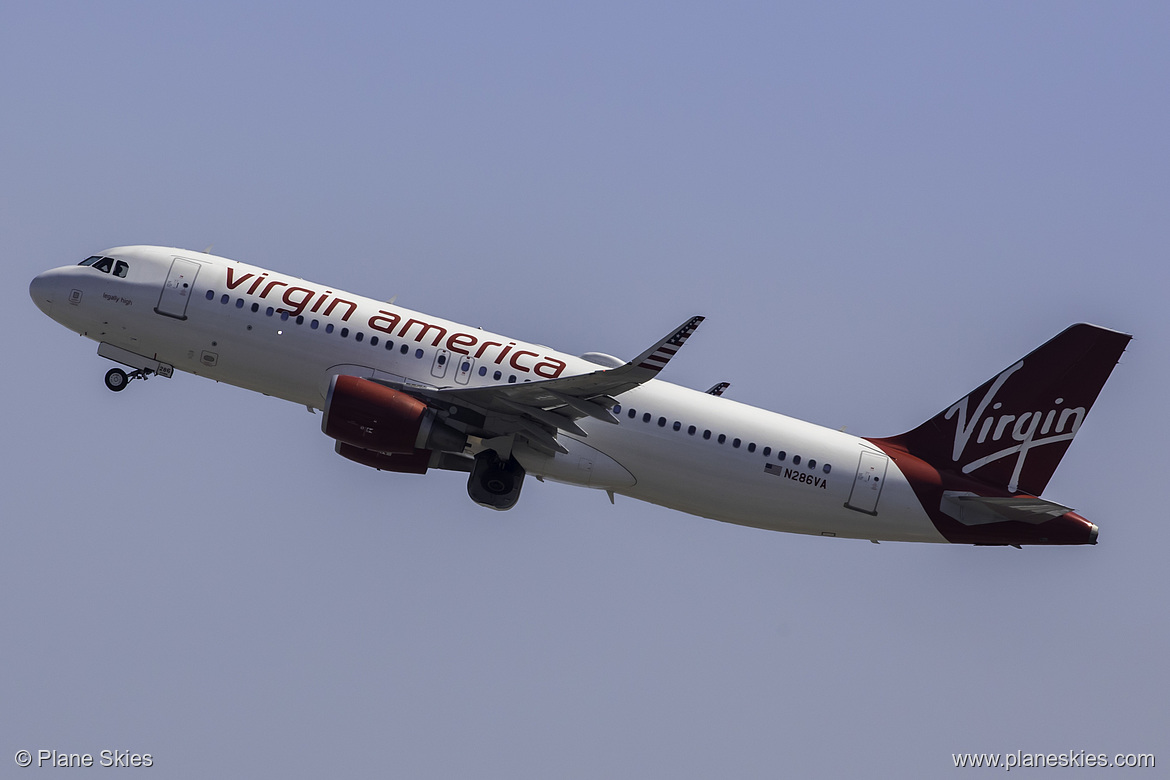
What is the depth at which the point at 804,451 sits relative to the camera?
38094 mm

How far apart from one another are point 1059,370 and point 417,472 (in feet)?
62.9

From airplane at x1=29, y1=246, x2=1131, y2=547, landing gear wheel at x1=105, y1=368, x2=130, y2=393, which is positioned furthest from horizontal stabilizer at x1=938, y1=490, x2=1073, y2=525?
landing gear wheel at x1=105, y1=368, x2=130, y2=393

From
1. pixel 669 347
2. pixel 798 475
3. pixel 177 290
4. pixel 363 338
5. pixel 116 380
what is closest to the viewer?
pixel 669 347

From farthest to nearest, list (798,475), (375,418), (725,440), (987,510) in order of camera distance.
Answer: (987,510) < (798,475) < (725,440) < (375,418)

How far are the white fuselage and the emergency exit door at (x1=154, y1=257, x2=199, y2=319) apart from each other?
0.15ft

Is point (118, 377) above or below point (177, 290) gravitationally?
below

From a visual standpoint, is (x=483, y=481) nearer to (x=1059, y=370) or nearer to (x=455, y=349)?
(x=455, y=349)

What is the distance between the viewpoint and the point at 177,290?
38.2 meters

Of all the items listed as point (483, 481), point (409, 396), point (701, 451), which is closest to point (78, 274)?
point (409, 396)

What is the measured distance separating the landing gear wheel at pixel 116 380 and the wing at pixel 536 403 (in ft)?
27.5

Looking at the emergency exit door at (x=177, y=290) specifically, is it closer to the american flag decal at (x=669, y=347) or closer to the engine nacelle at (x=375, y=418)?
the engine nacelle at (x=375, y=418)

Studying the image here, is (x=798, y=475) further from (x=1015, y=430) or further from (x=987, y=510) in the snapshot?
(x=1015, y=430)

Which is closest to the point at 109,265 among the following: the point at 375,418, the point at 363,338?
the point at 363,338

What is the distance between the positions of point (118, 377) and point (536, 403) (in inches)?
513
